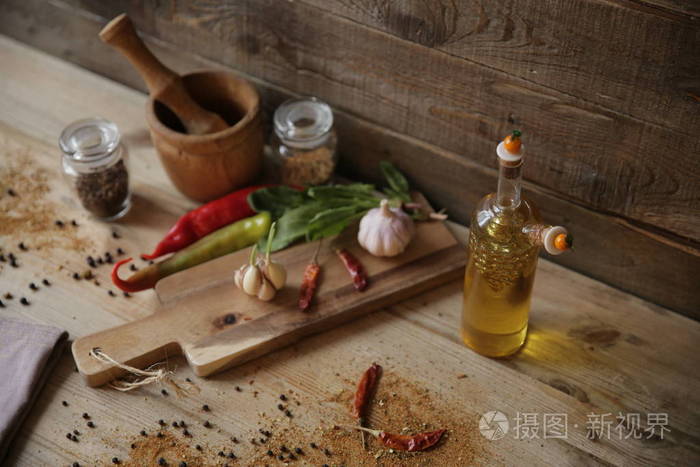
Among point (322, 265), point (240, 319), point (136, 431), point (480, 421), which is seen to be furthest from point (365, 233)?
point (136, 431)

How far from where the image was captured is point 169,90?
1365 mm

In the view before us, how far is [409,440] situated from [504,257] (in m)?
0.31

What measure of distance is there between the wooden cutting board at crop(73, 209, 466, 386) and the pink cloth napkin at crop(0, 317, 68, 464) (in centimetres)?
6

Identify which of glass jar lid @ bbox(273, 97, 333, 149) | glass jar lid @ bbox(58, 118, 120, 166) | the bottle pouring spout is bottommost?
glass jar lid @ bbox(58, 118, 120, 166)

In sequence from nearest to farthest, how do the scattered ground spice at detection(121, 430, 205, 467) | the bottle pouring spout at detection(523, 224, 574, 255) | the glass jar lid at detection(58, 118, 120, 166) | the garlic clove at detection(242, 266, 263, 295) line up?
the bottle pouring spout at detection(523, 224, 574, 255) < the scattered ground spice at detection(121, 430, 205, 467) < the garlic clove at detection(242, 266, 263, 295) < the glass jar lid at detection(58, 118, 120, 166)

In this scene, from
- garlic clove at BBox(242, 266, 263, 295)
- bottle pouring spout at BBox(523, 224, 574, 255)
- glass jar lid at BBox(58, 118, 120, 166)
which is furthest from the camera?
glass jar lid at BBox(58, 118, 120, 166)

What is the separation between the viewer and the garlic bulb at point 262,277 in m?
1.25

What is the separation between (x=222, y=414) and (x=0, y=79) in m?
1.01

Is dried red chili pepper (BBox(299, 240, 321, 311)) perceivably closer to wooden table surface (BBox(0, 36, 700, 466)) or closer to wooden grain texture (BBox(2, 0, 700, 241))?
wooden table surface (BBox(0, 36, 700, 466))

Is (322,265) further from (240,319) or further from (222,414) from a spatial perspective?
(222,414)

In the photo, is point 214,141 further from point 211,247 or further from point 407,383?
point 407,383

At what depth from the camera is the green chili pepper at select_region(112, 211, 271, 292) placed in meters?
1.33

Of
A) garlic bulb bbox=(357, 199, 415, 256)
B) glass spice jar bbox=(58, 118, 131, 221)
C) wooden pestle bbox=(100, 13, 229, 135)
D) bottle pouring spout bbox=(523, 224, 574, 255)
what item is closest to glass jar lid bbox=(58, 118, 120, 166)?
glass spice jar bbox=(58, 118, 131, 221)

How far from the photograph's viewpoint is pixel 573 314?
130cm
